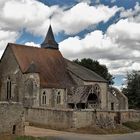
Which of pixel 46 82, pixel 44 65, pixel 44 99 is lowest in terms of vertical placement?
pixel 44 99

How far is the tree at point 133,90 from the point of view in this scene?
75.2m

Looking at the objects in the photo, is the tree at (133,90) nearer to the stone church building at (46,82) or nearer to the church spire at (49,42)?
the stone church building at (46,82)

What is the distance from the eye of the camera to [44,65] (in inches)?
2361

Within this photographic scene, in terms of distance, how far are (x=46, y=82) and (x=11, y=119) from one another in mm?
27101

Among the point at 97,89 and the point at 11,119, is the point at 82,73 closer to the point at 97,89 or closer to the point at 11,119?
the point at 97,89

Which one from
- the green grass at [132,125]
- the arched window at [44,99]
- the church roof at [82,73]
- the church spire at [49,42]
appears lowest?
the green grass at [132,125]

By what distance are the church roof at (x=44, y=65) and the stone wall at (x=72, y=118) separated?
10828 mm

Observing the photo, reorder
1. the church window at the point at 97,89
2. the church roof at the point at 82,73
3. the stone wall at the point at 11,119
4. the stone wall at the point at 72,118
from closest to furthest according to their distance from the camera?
the stone wall at the point at 11,119, the stone wall at the point at 72,118, the church window at the point at 97,89, the church roof at the point at 82,73

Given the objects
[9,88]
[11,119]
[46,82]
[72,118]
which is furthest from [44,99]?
[11,119]

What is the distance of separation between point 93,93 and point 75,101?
3164 millimetres

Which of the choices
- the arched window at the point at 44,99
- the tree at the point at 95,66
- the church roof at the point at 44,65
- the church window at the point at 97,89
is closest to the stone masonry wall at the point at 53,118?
the arched window at the point at 44,99

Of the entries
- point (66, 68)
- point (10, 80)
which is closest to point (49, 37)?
point (66, 68)

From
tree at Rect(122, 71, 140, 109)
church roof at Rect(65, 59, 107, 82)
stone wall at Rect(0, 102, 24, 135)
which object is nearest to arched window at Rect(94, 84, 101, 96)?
→ church roof at Rect(65, 59, 107, 82)

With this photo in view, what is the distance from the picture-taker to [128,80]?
7925cm
